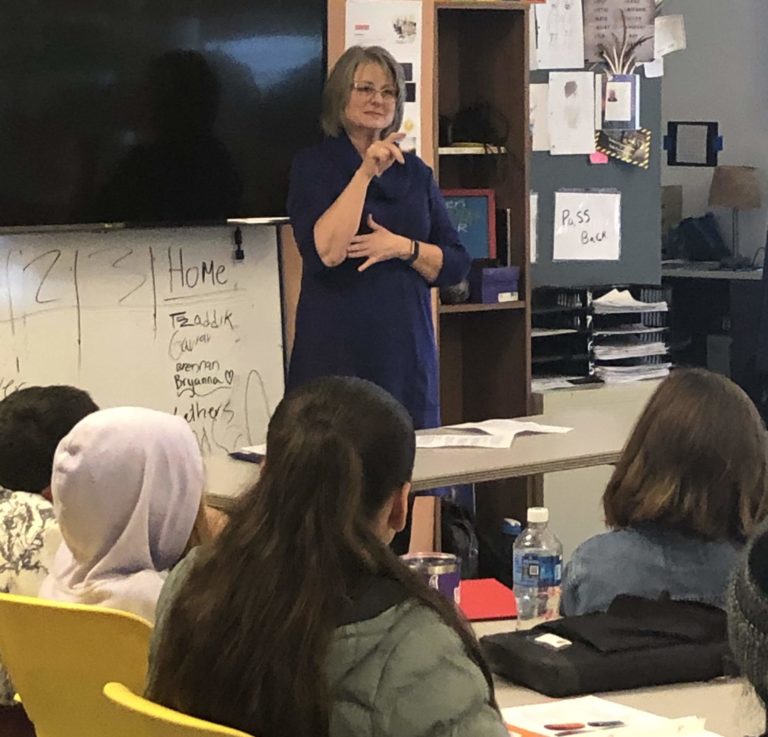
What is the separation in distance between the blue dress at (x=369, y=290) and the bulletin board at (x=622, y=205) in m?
1.20

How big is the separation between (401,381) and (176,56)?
104 centimetres

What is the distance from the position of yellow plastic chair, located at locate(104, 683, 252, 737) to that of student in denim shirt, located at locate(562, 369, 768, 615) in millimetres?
870

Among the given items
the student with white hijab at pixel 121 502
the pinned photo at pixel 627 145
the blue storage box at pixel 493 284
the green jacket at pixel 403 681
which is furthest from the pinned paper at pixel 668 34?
the green jacket at pixel 403 681

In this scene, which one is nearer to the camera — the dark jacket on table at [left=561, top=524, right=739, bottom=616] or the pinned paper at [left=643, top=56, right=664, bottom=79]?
the dark jacket on table at [left=561, top=524, right=739, bottom=616]

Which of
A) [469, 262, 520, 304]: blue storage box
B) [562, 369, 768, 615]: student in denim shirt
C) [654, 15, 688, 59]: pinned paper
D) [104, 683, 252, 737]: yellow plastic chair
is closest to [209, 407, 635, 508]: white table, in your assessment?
[562, 369, 768, 615]: student in denim shirt

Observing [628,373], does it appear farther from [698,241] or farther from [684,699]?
[684,699]

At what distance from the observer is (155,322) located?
12.3ft

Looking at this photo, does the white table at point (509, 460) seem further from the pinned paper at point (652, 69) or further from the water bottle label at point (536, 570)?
the pinned paper at point (652, 69)

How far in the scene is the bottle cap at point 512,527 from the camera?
4.40 meters

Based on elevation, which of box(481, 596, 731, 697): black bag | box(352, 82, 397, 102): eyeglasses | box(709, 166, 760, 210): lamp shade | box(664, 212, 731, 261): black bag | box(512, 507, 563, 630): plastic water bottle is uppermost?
box(352, 82, 397, 102): eyeglasses

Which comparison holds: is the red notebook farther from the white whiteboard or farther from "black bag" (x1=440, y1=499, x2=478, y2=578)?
"black bag" (x1=440, y1=499, x2=478, y2=578)

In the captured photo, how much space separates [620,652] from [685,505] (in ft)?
0.97

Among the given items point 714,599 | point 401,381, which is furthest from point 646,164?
point 714,599

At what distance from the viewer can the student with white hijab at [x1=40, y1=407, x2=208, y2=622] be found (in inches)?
83.4
